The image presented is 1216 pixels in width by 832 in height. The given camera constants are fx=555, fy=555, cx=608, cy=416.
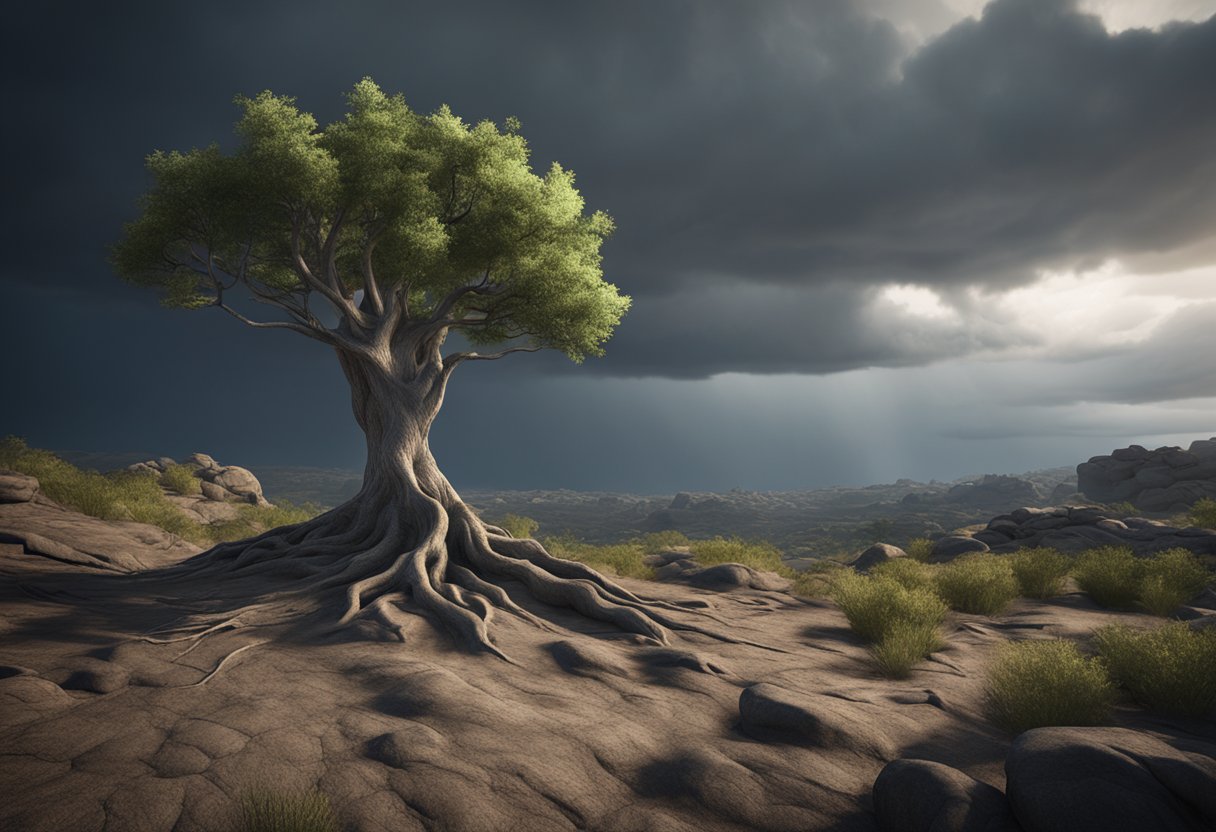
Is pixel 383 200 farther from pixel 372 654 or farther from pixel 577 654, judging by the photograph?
pixel 577 654

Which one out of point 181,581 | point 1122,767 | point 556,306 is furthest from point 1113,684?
point 181,581

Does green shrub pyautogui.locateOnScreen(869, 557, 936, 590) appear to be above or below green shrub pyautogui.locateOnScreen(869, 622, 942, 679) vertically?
below

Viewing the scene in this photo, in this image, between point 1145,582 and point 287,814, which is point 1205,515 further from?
point 287,814

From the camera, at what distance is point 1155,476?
78.6m

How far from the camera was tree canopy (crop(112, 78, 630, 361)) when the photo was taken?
15414mm

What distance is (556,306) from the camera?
1694cm

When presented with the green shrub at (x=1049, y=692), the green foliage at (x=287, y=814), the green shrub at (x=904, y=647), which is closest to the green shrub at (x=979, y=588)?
the green shrub at (x=904, y=647)

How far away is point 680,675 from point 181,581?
13934mm

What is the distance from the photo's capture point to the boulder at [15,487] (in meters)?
19.5

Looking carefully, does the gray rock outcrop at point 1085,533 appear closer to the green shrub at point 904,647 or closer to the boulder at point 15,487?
the green shrub at point 904,647

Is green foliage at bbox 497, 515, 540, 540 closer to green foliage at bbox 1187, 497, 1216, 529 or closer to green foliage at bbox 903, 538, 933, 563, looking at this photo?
green foliage at bbox 903, 538, 933, 563

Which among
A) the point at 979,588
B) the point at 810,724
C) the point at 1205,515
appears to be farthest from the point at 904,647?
the point at 1205,515

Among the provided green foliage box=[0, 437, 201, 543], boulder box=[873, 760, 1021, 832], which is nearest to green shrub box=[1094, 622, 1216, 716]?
boulder box=[873, 760, 1021, 832]

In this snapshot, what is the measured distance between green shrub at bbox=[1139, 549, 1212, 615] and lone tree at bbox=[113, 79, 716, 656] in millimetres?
13277
